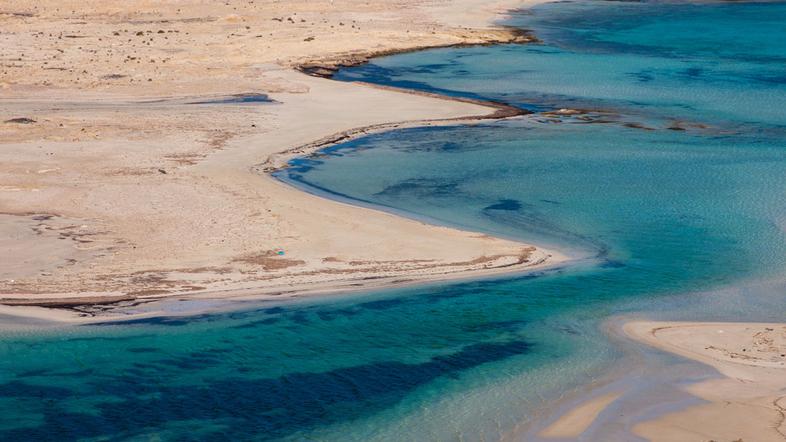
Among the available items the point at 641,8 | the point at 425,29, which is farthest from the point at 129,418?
the point at 641,8

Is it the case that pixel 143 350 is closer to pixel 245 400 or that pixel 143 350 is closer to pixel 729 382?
pixel 245 400

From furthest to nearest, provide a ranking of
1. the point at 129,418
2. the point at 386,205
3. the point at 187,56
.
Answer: the point at 187,56, the point at 386,205, the point at 129,418

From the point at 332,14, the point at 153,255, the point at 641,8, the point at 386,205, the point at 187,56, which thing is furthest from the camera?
the point at 641,8

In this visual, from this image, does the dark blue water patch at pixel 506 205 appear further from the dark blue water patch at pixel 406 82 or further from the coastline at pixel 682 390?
the dark blue water patch at pixel 406 82

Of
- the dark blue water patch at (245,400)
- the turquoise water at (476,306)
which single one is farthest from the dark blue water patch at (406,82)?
the dark blue water patch at (245,400)

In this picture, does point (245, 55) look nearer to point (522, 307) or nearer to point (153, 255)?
point (153, 255)

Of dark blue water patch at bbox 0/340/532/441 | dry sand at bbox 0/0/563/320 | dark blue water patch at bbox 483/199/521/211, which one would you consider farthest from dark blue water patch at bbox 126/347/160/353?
dark blue water patch at bbox 483/199/521/211

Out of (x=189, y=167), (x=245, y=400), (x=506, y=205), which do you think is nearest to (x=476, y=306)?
(x=245, y=400)
